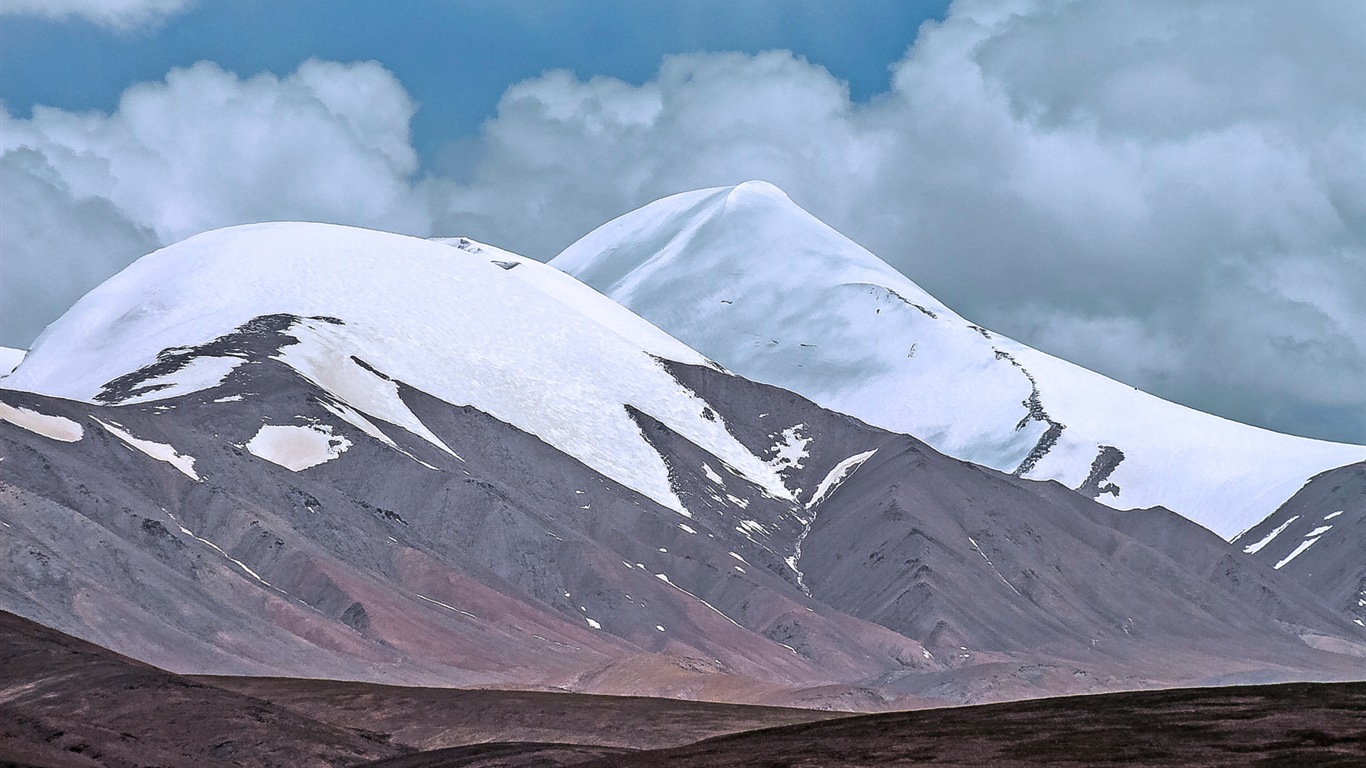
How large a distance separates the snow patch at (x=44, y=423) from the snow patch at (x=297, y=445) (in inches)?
868

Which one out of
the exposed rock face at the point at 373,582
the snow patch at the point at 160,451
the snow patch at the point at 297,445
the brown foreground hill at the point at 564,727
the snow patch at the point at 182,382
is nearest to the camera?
the brown foreground hill at the point at 564,727

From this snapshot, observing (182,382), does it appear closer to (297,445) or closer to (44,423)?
(297,445)

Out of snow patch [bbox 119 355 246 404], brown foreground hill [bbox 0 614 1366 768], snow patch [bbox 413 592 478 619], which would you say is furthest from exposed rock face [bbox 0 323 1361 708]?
brown foreground hill [bbox 0 614 1366 768]

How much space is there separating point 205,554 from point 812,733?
304ft

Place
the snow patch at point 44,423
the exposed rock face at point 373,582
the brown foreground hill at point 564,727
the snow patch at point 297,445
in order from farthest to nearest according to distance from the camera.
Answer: the snow patch at point 297,445
the snow patch at point 44,423
the exposed rock face at point 373,582
the brown foreground hill at point 564,727

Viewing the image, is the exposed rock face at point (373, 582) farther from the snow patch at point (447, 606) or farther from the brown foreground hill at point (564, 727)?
the brown foreground hill at point (564, 727)

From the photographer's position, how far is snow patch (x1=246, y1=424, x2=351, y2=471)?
179 m

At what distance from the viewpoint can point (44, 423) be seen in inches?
6107

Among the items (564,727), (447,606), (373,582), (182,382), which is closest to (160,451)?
(373,582)

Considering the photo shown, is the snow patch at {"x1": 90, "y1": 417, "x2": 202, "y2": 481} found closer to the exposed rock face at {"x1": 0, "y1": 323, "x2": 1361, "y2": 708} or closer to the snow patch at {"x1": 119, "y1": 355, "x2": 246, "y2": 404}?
the exposed rock face at {"x1": 0, "y1": 323, "x2": 1361, "y2": 708}

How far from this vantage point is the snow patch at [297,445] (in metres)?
179

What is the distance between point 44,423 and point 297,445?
32.0 m

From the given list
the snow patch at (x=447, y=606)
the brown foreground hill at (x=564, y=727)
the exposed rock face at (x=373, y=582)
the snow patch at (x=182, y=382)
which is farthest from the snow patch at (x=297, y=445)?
the brown foreground hill at (x=564, y=727)

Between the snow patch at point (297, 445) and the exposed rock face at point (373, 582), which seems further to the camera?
the snow patch at point (297, 445)
